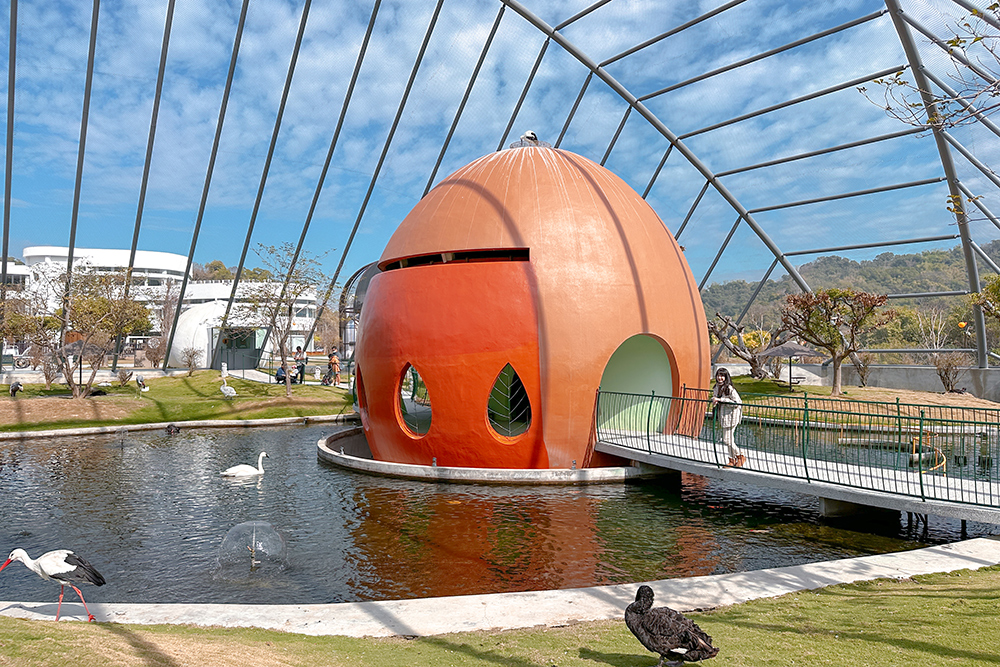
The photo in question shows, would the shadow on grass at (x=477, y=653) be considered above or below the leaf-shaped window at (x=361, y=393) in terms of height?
below

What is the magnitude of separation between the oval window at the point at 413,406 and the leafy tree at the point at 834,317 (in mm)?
19539

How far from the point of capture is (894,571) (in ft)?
24.1

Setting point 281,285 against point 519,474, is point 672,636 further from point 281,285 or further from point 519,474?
point 281,285

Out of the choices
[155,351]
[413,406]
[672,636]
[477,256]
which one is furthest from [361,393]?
[155,351]

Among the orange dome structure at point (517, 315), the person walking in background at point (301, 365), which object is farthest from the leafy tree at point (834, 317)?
the person walking in background at point (301, 365)

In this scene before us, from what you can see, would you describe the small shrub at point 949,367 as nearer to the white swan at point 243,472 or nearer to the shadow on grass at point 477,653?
the white swan at point 243,472

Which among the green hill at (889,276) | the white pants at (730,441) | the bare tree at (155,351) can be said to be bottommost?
the white pants at (730,441)

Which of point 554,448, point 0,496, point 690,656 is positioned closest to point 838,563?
point 690,656

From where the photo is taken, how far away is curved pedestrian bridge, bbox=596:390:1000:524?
916 centimetres

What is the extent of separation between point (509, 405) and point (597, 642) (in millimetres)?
9507

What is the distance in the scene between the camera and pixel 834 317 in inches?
1182

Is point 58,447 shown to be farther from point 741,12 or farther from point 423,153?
point 741,12

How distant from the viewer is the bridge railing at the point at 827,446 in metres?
9.55

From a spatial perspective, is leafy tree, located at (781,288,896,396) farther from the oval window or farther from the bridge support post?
the oval window
